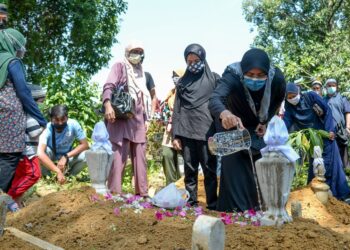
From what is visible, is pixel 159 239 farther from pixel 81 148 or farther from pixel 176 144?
pixel 81 148

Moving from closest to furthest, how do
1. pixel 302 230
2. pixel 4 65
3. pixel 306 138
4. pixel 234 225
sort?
pixel 302 230 → pixel 234 225 → pixel 4 65 → pixel 306 138

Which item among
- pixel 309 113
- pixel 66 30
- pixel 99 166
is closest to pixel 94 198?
pixel 99 166

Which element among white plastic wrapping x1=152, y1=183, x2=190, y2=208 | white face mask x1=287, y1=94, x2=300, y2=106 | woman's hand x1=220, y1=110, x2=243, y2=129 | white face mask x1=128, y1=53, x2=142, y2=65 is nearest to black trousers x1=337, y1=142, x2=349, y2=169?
white face mask x1=287, y1=94, x2=300, y2=106

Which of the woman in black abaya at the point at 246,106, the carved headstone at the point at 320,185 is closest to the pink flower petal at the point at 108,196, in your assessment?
the woman in black abaya at the point at 246,106

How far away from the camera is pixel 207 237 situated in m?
2.25

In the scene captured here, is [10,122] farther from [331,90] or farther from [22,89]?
[331,90]

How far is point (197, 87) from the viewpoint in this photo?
6.11 meters

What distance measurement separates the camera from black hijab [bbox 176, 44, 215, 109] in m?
6.10

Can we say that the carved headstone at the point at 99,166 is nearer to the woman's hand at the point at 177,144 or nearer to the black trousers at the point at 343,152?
the woman's hand at the point at 177,144

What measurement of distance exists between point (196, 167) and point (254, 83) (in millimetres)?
2210

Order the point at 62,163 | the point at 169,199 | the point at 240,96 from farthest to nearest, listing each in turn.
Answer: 1. the point at 62,163
2. the point at 169,199
3. the point at 240,96

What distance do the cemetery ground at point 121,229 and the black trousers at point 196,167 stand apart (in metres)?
1.53

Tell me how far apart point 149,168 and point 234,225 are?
674cm

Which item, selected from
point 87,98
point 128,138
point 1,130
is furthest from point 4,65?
point 87,98
